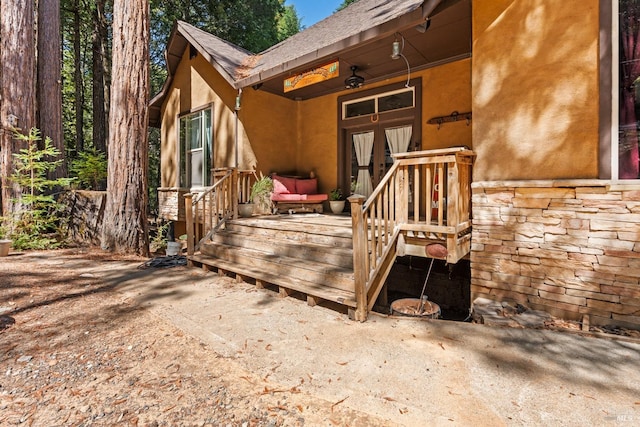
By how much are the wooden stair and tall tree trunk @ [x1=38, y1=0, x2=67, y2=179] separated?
5.28m

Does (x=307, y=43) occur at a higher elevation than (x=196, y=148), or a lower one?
higher

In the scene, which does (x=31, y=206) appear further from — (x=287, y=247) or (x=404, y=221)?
(x=404, y=221)

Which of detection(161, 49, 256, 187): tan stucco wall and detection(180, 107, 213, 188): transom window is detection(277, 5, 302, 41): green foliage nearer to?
detection(161, 49, 256, 187): tan stucco wall

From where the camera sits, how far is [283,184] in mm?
6723

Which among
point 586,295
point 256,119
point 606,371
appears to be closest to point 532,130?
point 586,295

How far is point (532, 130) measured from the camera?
3252mm

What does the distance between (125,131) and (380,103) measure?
509cm

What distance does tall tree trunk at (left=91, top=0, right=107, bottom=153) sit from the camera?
1236 centimetres

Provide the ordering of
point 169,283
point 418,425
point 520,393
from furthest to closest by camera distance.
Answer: point 169,283 < point 520,393 < point 418,425

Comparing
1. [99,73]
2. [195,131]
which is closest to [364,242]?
[195,131]

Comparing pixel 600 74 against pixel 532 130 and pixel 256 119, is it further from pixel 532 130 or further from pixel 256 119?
pixel 256 119

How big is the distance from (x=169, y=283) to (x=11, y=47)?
6.68 meters

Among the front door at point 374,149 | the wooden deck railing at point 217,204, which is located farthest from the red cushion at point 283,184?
the front door at point 374,149

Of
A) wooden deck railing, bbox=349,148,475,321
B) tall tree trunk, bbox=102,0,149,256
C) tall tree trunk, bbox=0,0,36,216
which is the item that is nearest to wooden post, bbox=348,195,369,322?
wooden deck railing, bbox=349,148,475,321
